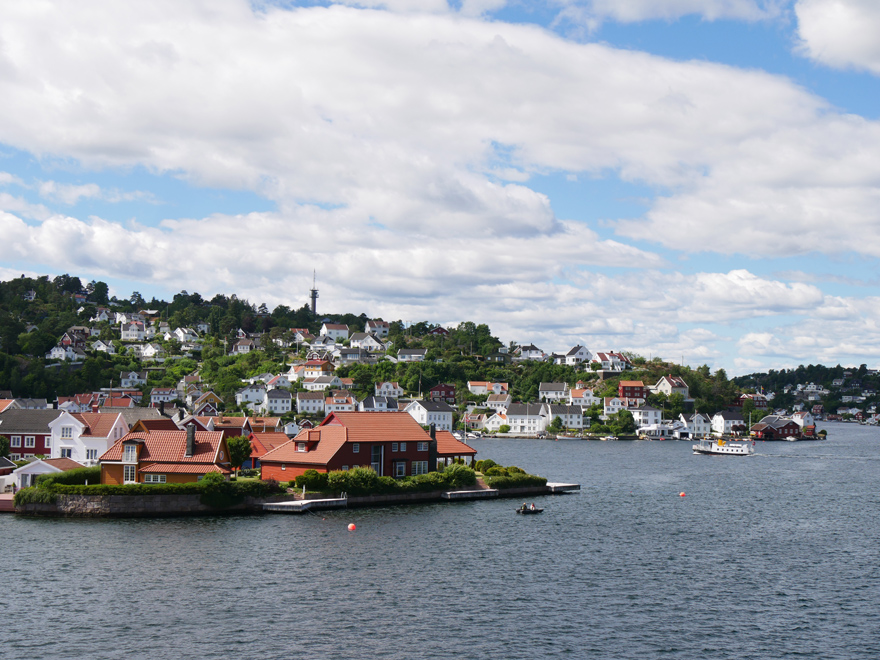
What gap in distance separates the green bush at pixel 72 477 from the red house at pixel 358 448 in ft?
42.0

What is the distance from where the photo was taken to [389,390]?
18788 cm

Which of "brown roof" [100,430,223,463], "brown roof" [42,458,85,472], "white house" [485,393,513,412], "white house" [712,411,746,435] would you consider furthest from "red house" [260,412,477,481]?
"white house" [712,411,746,435]

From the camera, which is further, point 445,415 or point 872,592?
point 445,415

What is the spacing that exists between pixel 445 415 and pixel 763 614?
446 ft

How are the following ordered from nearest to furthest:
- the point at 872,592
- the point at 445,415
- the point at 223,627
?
the point at 223,627, the point at 872,592, the point at 445,415

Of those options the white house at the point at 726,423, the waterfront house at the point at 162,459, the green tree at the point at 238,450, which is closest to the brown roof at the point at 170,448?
the waterfront house at the point at 162,459

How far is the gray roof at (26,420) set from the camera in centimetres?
7594

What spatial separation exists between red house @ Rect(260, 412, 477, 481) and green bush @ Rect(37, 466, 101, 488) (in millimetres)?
12793

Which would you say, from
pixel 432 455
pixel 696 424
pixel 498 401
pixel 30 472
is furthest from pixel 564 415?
pixel 30 472

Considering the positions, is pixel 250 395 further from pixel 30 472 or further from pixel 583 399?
pixel 30 472

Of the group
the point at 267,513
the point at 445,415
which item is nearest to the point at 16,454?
the point at 267,513

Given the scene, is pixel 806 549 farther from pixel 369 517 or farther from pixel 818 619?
pixel 369 517

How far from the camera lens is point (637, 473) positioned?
9638 centimetres

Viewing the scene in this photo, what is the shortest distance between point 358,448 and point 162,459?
599 inches
